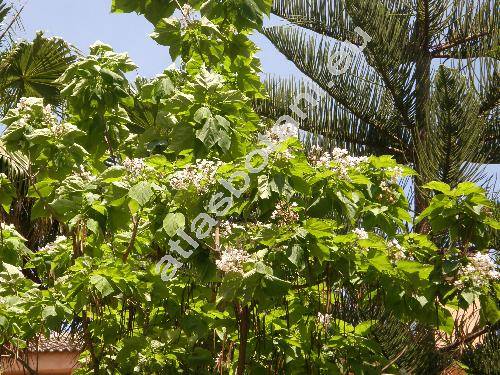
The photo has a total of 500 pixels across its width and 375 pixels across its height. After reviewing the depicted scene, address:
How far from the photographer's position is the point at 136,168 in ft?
12.2

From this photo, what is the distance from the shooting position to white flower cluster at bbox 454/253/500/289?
3.56 metres

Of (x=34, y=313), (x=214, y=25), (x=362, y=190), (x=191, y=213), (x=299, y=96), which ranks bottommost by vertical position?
(x=34, y=313)

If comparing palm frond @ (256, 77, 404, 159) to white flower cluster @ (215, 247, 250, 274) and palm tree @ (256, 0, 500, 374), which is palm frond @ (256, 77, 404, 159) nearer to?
palm tree @ (256, 0, 500, 374)

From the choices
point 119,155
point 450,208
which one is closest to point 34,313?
point 119,155

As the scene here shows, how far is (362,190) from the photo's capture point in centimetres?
405

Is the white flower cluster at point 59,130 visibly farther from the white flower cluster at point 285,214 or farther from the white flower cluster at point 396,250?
the white flower cluster at point 396,250

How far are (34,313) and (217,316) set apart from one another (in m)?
0.88

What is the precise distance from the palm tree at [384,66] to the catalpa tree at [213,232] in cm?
324

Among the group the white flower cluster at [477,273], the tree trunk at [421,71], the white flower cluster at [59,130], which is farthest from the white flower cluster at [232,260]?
the tree trunk at [421,71]

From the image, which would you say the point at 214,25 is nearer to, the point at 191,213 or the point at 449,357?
the point at 191,213

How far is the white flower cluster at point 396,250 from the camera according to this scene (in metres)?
3.89

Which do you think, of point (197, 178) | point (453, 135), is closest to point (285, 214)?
point (197, 178)

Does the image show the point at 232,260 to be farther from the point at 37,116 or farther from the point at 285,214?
the point at 37,116

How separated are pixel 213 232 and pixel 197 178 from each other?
0.38 m
